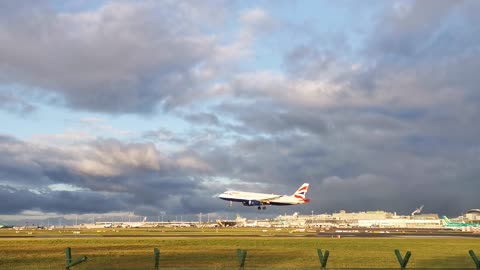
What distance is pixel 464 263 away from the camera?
54875 millimetres

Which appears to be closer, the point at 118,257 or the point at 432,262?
the point at 432,262

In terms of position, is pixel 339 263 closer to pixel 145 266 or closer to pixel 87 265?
pixel 145 266

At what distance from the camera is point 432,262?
183ft

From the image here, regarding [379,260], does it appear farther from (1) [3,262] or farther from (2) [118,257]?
(1) [3,262]

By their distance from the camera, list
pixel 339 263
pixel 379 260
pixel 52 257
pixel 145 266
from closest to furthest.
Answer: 1. pixel 145 266
2. pixel 339 263
3. pixel 379 260
4. pixel 52 257

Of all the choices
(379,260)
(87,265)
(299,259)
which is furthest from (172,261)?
(379,260)

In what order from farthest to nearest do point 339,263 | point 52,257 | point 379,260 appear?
point 52,257, point 379,260, point 339,263

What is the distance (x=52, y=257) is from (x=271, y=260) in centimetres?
2650

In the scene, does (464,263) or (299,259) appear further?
(299,259)

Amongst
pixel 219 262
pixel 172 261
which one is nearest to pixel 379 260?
pixel 219 262

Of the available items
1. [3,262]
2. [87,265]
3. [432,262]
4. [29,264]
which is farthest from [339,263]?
[3,262]

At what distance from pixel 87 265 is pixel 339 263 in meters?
25.8

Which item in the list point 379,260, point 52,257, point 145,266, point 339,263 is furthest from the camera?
point 52,257

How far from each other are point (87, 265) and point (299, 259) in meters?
23.4
